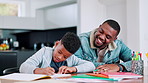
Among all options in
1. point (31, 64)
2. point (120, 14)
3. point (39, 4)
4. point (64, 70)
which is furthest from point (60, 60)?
point (39, 4)

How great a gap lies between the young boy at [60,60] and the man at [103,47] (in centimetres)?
20

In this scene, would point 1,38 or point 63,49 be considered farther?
point 1,38

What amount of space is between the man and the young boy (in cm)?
20

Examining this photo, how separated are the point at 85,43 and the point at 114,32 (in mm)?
323

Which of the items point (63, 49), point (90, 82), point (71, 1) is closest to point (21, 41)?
point (71, 1)

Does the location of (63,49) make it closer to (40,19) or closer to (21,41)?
(40,19)

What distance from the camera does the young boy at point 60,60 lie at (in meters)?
1.74

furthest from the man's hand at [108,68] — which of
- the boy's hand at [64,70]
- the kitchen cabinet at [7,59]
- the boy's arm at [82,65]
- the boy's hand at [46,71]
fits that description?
the kitchen cabinet at [7,59]

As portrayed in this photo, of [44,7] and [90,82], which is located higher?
[44,7]

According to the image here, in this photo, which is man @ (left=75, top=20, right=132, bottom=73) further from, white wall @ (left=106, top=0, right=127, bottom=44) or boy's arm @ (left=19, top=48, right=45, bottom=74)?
white wall @ (left=106, top=0, right=127, bottom=44)

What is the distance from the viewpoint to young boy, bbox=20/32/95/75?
174 centimetres

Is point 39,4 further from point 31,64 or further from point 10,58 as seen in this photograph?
point 31,64

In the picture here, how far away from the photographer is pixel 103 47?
7.28ft

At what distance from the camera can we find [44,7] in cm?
539
